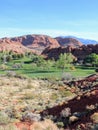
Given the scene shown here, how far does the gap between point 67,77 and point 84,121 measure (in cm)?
5871

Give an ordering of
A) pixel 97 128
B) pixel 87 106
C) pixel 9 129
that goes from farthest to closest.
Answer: pixel 87 106
pixel 97 128
pixel 9 129

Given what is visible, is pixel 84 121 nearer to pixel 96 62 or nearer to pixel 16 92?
pixel 16 92

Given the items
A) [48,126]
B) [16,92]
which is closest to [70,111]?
[48,126]

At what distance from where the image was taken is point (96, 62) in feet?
417

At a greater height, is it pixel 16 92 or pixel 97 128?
pixel 97 128

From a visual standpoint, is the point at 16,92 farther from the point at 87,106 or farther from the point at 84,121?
the point at 84,121

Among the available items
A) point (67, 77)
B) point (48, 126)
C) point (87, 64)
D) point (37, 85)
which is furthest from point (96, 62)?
point (48, 126)

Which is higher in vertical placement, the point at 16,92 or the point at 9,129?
the point at 9,129

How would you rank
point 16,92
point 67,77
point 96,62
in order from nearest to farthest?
1. point 16,92
2. point 67,77
3. point 96,62

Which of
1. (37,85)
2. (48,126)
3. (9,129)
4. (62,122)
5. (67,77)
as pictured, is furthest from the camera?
(67,77)

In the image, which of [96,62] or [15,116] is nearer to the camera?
[15,116]

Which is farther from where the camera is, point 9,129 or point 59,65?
point 59,65

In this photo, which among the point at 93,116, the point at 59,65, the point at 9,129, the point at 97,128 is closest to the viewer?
the point at 9,129

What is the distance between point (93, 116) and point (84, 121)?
690mm
